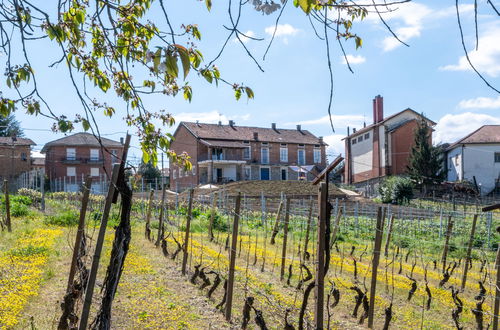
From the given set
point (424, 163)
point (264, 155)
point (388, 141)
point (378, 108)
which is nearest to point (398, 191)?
point (424, 163)

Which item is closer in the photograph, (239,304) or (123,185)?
(123,185)

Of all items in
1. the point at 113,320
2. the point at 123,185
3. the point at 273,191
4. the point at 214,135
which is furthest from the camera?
the point at 214,135

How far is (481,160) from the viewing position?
139 feet

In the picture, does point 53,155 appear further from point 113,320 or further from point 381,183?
point 113,320

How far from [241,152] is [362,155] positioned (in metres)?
12.7

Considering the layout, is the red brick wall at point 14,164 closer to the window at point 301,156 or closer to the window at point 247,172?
the window at point 247,172

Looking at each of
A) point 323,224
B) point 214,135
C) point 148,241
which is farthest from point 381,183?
point 323,224

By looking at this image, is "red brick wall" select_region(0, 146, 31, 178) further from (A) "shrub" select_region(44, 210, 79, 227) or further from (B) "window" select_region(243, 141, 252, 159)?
(A) "shrub" select_region(44, 210, 79, 227)

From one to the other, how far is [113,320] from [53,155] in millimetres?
53049

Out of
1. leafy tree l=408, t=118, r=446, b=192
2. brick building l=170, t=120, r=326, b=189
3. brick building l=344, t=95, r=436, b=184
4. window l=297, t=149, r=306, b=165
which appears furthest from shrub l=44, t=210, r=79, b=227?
window l=297, t=149, r=306, b=165

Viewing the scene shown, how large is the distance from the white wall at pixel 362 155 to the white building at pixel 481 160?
26.2ft

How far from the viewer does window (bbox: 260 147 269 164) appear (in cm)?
5216

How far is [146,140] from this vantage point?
3.59 meters

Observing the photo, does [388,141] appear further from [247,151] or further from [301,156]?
[247,151]
